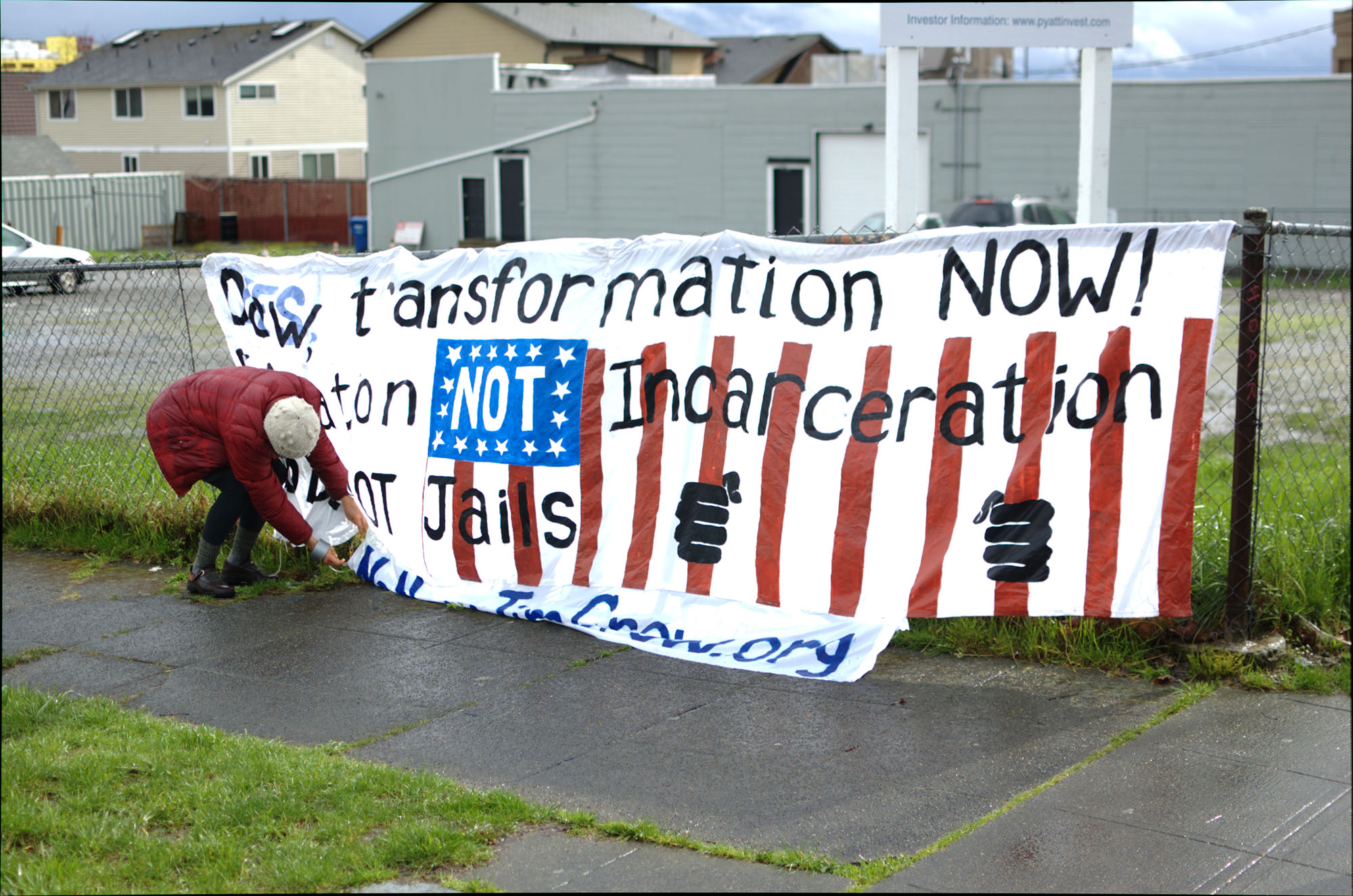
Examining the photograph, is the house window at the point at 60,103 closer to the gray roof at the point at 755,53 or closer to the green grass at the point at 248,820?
the gray roof at the point at 755,53

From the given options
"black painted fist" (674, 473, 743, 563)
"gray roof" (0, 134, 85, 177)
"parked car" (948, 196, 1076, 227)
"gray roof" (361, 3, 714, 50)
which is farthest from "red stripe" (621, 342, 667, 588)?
"gray roof" (361, 3, 714, 50)

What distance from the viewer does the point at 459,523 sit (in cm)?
668

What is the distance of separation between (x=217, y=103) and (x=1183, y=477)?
55.8m

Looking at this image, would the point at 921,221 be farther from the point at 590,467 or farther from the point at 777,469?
the point at 777,469

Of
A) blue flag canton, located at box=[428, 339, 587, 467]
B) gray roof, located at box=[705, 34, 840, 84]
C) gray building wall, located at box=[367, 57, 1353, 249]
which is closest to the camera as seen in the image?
blue flag canton, located at box=[428, 339, 587, 467]

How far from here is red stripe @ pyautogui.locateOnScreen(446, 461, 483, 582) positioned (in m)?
6.64

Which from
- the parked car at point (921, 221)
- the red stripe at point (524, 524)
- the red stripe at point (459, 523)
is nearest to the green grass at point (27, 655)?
the red stripe at point (459, 523)

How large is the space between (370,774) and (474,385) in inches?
107

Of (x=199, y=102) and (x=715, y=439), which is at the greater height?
(x=199, y=102)

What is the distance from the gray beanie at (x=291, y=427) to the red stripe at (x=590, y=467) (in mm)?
1376

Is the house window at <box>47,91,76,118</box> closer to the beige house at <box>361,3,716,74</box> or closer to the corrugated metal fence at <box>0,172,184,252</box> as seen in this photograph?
the beige house at <box>361,3,716,74</box>

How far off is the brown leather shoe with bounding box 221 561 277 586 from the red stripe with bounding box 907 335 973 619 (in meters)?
3.59

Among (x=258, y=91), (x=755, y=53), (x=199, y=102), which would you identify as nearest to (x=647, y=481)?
(x=258, y=91)

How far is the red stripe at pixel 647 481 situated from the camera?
20.0 ft
